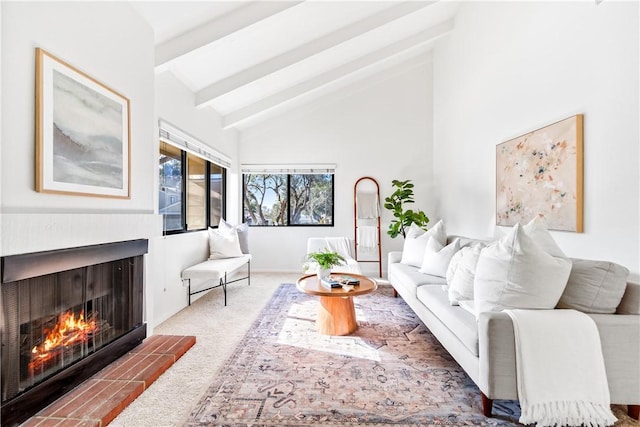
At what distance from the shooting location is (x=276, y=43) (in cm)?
342

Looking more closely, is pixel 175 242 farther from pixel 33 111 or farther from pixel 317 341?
pixel 33 111

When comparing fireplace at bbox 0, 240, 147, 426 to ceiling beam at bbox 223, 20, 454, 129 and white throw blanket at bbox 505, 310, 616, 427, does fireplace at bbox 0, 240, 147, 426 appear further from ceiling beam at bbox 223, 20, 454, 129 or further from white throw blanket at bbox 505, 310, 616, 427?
ceiling beam at bbox 223, 20, 454, 129

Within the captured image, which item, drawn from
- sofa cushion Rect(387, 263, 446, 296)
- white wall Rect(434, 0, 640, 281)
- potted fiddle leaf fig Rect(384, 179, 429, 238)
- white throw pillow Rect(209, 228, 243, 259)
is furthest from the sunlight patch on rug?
potted fiddle leaf fig Rect(384, 179, 429, 238)

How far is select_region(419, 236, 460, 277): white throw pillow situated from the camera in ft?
10.4

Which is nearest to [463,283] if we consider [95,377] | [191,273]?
[95,377]

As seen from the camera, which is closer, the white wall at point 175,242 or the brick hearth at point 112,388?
the brick hearth at point 112,388

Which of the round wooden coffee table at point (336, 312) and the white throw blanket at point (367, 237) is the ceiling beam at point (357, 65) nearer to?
the white throw blanket at point (367, 237)

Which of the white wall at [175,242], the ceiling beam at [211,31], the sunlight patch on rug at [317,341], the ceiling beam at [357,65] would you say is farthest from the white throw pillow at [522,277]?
the ceiling beam at [357,65]

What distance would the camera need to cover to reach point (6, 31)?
1.44 metres

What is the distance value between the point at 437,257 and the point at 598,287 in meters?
1.59

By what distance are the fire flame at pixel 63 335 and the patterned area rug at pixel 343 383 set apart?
2.79ft

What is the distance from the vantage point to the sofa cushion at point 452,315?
180 centimetres

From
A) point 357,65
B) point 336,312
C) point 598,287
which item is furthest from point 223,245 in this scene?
point 598,287

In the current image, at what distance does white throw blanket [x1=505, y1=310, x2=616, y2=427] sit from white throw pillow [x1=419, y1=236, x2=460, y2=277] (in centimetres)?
154
